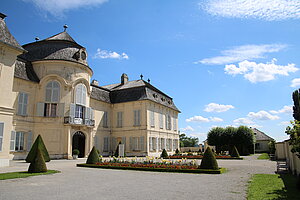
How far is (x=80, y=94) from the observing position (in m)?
23.8

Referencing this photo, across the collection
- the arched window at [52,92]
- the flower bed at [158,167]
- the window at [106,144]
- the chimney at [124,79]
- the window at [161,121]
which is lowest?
the flower bed at [158,167]

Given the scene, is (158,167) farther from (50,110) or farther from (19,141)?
(50,110)

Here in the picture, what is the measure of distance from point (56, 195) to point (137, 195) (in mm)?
2335

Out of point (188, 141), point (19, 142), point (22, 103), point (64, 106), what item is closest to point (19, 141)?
point (19, 142)

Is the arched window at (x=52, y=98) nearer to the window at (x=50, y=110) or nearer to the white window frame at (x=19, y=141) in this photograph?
the window at (x=50, y=110)

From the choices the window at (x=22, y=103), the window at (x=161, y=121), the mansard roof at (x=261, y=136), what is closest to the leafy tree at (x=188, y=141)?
the mansard roof at (x=261, y=136)

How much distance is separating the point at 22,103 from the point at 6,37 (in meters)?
6.76

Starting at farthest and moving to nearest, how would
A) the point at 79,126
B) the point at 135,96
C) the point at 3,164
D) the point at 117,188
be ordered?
1. the point at 135,96
2. the point at 79,126
3. the point at 3,164
4. the point at 117,188

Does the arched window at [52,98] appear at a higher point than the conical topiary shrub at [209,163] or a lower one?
higher

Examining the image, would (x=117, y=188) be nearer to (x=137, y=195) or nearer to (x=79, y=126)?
(x=137, y=195)

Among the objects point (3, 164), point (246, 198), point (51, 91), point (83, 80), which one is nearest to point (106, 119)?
point (83, 80)

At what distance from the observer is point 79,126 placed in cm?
2339

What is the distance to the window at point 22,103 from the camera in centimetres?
1997

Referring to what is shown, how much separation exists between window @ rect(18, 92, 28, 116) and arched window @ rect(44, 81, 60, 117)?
1.79 metres
